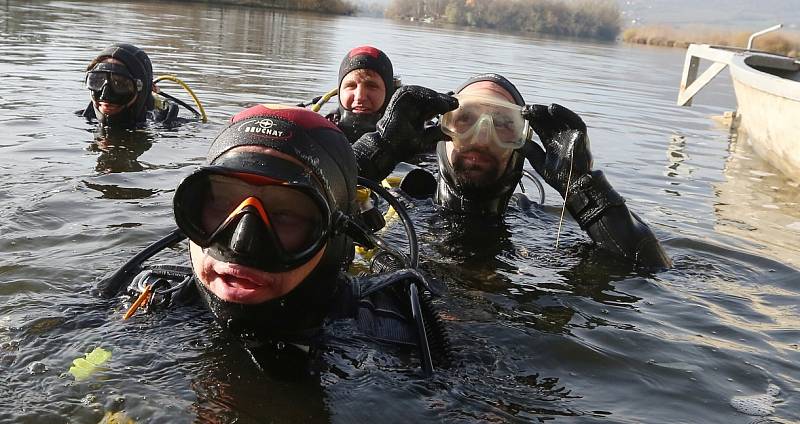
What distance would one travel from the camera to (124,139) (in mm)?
7023

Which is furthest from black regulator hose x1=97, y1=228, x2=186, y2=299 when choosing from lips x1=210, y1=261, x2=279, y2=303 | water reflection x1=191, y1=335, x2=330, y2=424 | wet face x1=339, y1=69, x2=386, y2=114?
wet face x1=339, y1=69, x2=386, y2=114

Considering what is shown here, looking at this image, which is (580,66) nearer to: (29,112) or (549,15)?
(29,112)

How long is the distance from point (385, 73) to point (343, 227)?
435cm

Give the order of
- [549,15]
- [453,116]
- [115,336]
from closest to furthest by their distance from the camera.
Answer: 1. [115,336]
2. [453,116]
3. [549,15]

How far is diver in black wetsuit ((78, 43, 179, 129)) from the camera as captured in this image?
6.93 meters

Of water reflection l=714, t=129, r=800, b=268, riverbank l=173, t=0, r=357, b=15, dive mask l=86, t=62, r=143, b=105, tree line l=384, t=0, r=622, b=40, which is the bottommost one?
water reflection l=714, t=129, r=800, b=268

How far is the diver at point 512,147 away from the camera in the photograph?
161 inches

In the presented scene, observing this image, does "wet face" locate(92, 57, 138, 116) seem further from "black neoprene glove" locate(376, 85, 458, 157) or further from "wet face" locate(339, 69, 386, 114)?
"black neoprene glove" locate(376, 85, 458, 157)

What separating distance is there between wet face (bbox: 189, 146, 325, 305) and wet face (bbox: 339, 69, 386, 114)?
4.13 m

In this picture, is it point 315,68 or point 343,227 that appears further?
point 315,68

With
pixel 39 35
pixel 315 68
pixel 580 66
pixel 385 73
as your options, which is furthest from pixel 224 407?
pixel 580 66

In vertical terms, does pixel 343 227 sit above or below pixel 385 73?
below

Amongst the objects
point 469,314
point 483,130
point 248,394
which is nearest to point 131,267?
point 248,394

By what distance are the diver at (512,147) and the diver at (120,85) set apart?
3738 mm
